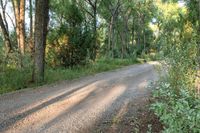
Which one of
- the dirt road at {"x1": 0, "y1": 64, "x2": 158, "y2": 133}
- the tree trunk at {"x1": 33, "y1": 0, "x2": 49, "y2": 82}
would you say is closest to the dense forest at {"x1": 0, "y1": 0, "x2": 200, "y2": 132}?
the tree trunk at {"x1": 33, "y1": 0, "x2": 49, "y2": 82}

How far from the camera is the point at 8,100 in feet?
36.6

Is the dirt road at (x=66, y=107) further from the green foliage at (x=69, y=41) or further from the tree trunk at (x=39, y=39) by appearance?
the green foliage at (x=69, y=41)

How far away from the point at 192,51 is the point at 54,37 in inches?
569

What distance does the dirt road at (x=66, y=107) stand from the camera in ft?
25.1

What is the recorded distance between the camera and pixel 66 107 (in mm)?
9586

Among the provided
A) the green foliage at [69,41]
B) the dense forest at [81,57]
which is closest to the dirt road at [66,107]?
the dense forest at [81,57]

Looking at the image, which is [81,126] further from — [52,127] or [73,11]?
[73,11]

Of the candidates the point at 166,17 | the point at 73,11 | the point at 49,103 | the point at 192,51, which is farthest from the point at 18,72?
the point at 166,17

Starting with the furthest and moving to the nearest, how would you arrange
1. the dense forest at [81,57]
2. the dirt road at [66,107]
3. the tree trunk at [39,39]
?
1. the tree trunk at [39,39]
2. the dirt road at [66,107]
3. the dense forest at [81,57]

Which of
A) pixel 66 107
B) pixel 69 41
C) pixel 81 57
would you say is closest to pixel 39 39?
pixel 66 107

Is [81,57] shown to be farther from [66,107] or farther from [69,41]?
[66,107]

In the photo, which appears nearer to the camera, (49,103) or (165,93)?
(165,93)

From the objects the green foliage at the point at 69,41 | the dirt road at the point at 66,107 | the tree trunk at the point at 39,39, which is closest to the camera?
the dirt road at the point at 66,107

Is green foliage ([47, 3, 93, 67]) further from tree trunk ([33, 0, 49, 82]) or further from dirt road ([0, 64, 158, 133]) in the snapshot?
dirt road ([0, 64, 158, 133])
